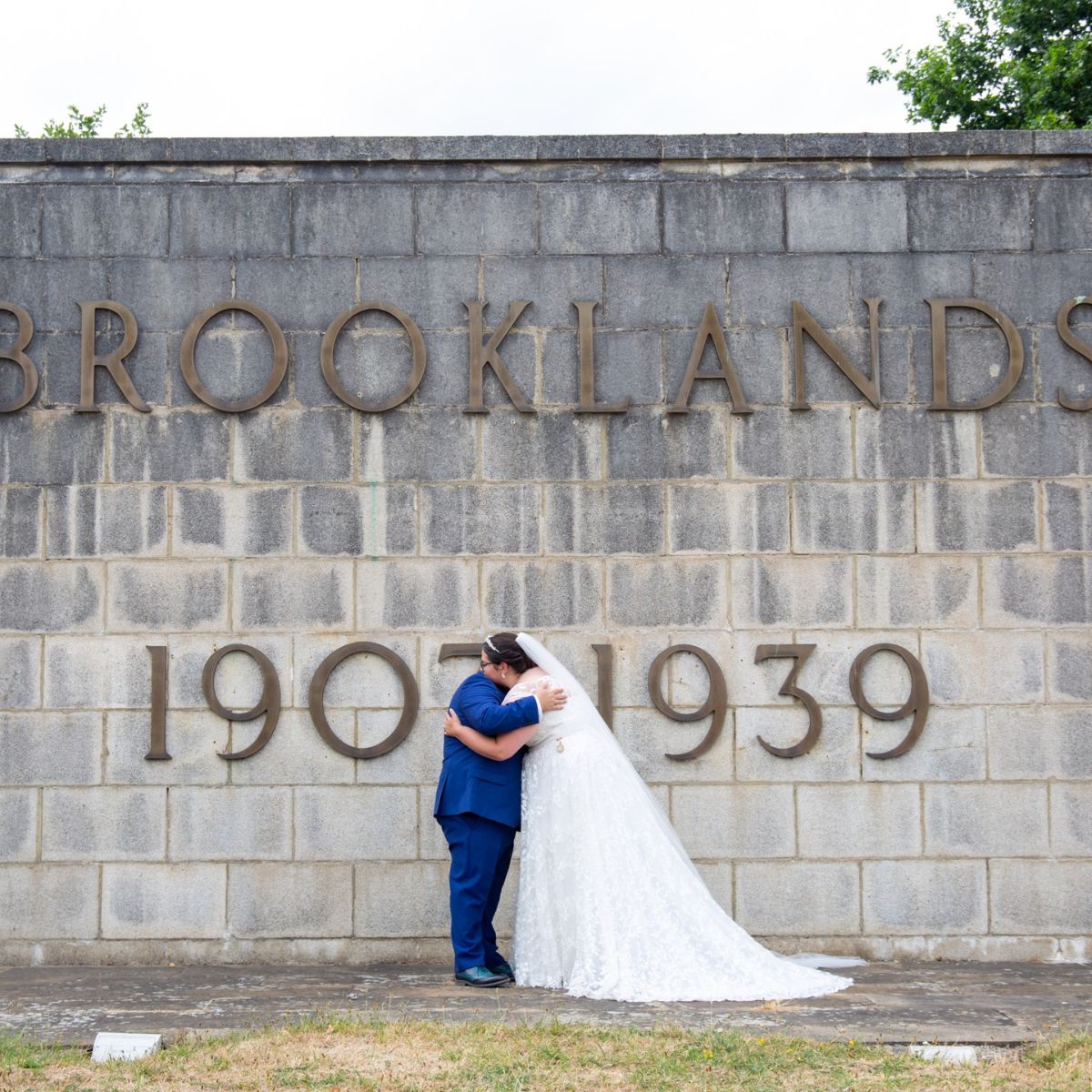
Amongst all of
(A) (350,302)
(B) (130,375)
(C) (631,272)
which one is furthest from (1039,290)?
(B) (130,375)

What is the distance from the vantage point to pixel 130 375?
23.2ft

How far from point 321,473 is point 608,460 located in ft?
4.39

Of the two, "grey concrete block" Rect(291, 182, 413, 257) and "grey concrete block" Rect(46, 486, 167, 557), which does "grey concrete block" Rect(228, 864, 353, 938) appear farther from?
"grey concrete block" Rect(291, 182, 413, 257)

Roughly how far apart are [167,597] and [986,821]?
12.8ft

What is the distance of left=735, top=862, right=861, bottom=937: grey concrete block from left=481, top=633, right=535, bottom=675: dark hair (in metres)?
1.42

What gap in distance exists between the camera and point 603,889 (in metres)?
6.21

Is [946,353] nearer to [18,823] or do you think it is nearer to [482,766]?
[482,766]

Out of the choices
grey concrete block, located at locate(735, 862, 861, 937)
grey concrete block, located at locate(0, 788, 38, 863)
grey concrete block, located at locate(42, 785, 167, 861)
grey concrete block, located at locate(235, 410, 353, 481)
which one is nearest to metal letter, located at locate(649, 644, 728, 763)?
grey concrete block, located at locate(735, 862, 861, 937)

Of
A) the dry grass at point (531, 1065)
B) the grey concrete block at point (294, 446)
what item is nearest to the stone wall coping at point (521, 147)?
the grey concrete block at point (294, 446)

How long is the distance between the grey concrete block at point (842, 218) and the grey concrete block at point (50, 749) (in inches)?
157

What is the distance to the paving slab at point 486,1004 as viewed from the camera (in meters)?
5.48

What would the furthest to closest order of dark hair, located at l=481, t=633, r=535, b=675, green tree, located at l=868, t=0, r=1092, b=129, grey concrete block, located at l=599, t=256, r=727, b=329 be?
green tree, located at l=868, t=0, r=1092, b=129 → grey concrete block, located at l=599, t=256, r=727, b=329 → dark hair, located at l=481, t=633, r=535, b=675

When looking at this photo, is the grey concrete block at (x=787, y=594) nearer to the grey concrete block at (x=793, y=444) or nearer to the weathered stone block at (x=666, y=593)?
the weathered stone block at (x=666, y=593)

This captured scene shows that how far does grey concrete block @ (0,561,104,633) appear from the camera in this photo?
6.97 metres
